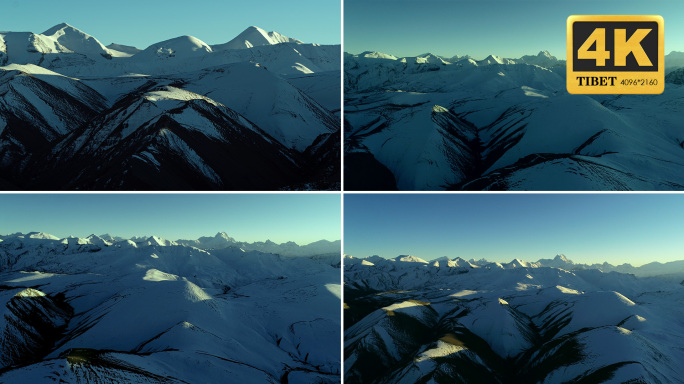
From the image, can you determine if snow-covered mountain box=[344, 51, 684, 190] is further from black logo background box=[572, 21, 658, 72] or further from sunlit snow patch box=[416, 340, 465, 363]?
sunlit snow patch box=[416, 340, 465, 363]

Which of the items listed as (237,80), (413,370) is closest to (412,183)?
(413,370)

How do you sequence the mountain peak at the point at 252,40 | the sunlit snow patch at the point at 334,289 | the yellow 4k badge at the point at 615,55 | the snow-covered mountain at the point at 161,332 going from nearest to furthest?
the yellow 4k badge at the point at 615,55
the snow-covered mountain at the point at 161,332
the sunlit snow patch at the point at 334,289
the mountain peak at the point at 252,40

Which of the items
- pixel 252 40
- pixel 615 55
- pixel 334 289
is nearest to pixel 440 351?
pixel 334 289

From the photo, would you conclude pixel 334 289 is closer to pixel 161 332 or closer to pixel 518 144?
pixel 161 332

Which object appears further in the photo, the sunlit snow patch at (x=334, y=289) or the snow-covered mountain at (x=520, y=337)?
the sunlit snow patch at (x=334, y=289)

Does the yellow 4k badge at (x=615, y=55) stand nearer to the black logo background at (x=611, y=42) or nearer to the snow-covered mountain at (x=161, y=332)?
the black logo background at (x=611, y=42)

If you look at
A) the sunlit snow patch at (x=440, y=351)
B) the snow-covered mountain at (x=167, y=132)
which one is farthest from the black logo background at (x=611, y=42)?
the sunlit snow patch at (x=440, y=351)

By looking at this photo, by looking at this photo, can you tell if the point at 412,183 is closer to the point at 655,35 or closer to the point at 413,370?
the point at 413,370
